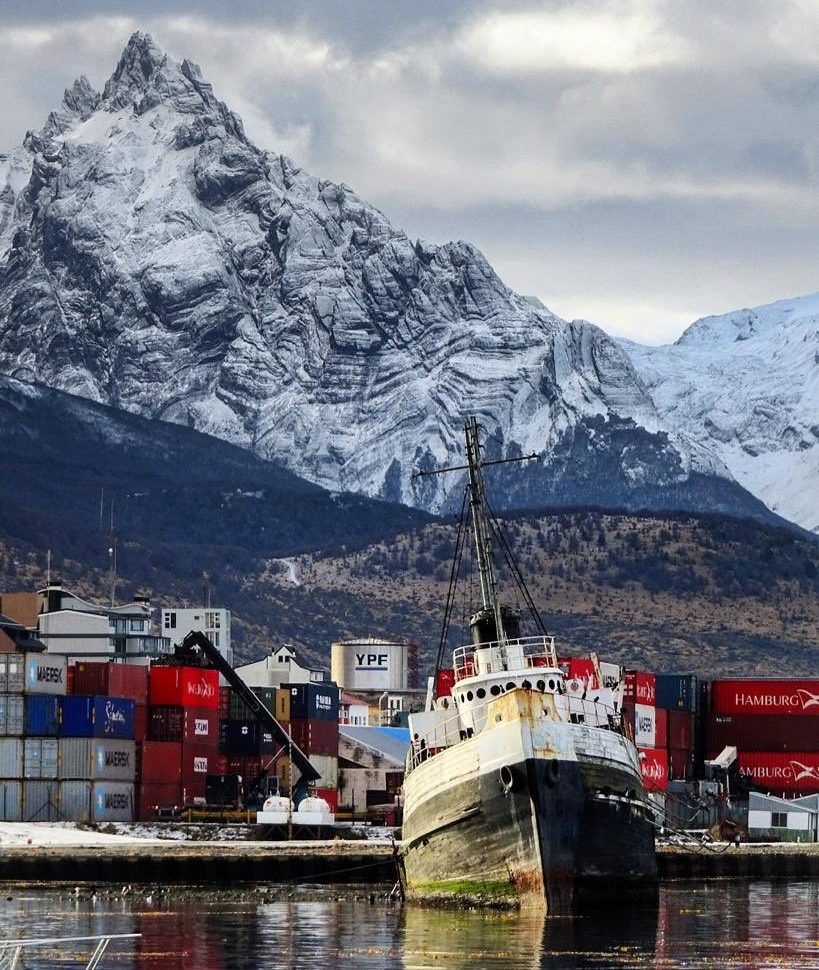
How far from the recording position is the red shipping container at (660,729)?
148 meters

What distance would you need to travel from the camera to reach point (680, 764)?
6048 inches

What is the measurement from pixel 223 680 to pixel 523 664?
85.9 meters

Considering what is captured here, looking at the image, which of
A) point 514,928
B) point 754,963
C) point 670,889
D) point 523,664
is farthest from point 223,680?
point 754,963

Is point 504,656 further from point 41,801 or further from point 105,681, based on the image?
point 105,681

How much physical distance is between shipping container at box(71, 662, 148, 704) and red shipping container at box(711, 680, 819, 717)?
42.2 meters

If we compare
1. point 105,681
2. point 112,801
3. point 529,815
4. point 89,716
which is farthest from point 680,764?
point 529,815

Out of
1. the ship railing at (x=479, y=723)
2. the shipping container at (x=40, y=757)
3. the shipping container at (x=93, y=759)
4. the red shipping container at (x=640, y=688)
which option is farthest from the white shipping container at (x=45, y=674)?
the ship railing at (x=479, y=723)

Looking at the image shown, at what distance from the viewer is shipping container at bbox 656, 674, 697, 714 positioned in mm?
156250

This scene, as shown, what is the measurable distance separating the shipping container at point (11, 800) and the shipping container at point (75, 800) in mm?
2329

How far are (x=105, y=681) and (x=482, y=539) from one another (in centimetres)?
5305

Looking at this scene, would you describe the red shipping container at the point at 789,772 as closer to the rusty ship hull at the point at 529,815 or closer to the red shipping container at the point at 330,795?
the red shipping container at the point at 330,795

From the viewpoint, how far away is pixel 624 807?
7844cm

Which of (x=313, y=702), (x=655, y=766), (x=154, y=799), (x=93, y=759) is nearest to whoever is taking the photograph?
(x=93, y=759)

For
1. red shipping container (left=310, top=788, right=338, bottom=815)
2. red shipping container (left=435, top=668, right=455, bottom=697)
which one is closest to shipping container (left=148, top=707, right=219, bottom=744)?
red shipping container (left=310, top=788, right=338, bottom=815)
